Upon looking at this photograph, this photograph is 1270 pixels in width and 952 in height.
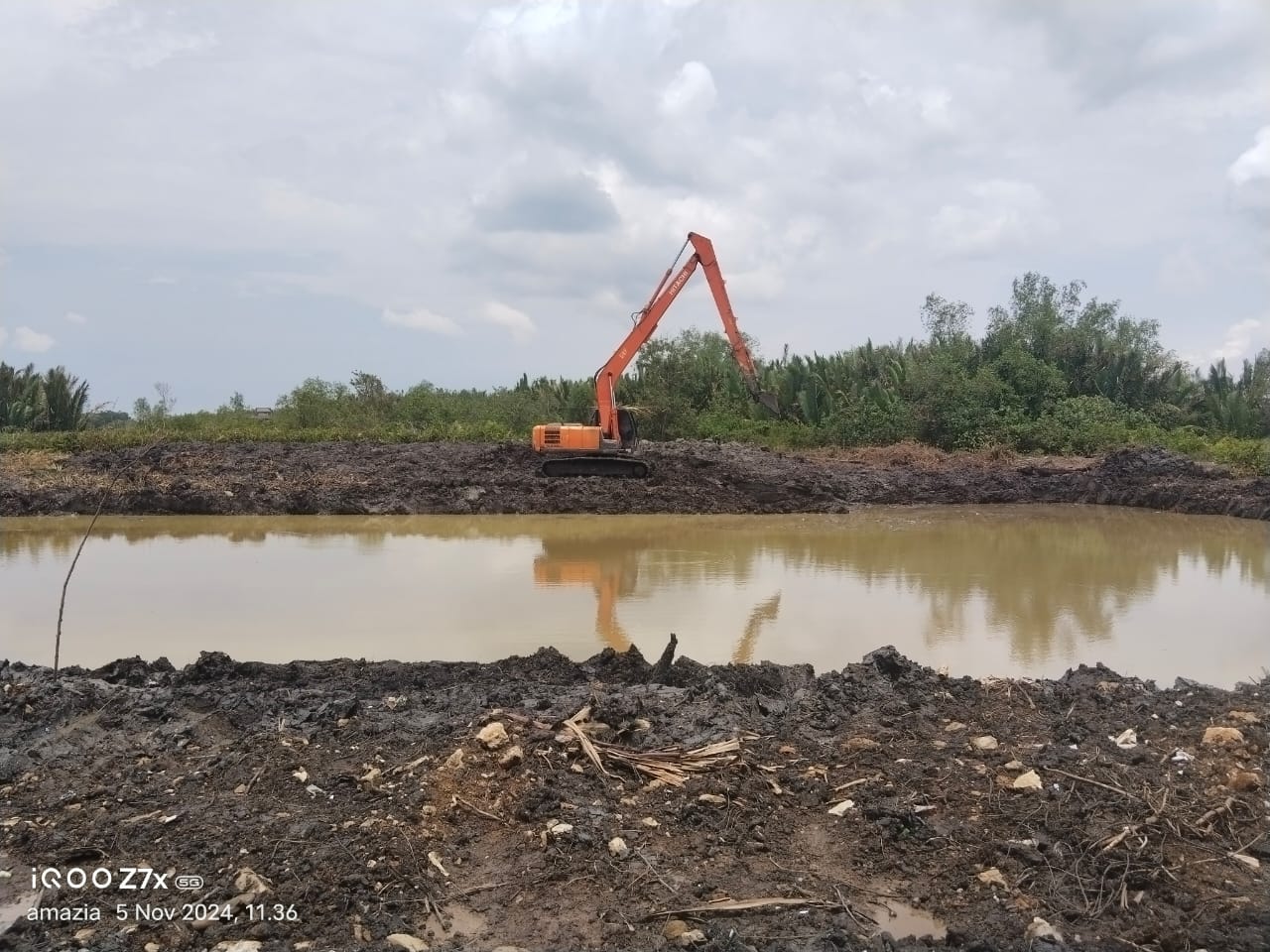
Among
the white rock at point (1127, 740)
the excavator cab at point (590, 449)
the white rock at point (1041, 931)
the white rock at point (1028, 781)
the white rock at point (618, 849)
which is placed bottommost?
the white rock at point (1041, 931)

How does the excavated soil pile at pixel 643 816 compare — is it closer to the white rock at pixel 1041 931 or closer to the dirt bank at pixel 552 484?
the white rock at pixel 1041 931

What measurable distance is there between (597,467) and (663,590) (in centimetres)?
746

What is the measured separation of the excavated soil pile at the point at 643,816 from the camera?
10.3ft

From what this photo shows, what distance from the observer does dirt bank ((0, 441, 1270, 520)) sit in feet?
48.3

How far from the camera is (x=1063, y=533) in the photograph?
42.3ft

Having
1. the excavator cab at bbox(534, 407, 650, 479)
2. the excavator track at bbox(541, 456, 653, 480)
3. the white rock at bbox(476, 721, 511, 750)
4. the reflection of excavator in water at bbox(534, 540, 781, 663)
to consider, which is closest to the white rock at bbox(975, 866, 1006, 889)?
the white rock at bbox(476, 721, 511, 750)

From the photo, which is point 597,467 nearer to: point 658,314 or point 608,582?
point 658,314

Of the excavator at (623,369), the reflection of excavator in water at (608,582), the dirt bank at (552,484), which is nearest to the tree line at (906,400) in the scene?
the dirt bank at (552,484)

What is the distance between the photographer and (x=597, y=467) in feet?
54.1

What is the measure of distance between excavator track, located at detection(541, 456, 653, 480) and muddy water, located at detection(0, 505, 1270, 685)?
2.55 m

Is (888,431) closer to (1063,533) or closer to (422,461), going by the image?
(1063,533)

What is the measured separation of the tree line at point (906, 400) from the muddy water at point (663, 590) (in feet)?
25.0

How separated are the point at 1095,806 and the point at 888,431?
18.7m

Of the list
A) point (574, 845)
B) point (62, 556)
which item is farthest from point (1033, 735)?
point (62, 556)
